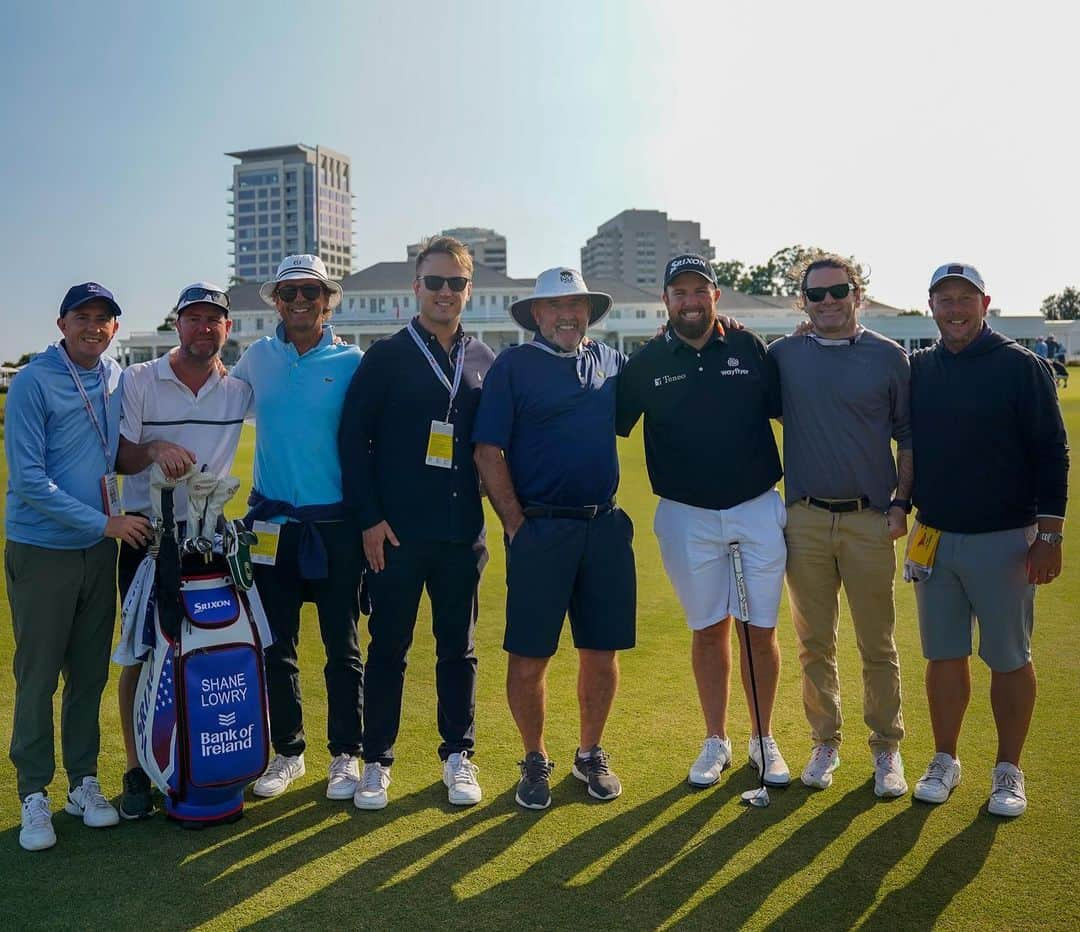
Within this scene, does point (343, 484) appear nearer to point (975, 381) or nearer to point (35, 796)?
point (35, 796)

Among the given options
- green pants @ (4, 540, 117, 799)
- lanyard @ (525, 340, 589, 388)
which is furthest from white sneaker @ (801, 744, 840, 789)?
green pants @ (4, 540, 117, 799)

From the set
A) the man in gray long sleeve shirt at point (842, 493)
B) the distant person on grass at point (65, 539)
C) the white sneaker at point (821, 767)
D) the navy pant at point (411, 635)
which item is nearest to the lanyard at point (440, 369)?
the navy pant at point (411, 635)

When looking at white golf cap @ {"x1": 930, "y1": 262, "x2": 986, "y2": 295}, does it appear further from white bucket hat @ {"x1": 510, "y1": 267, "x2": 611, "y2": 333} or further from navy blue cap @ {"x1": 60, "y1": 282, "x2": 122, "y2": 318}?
navy blue cap @ {"x1": 60, "y1": 282, "x2": 122, "y2": 318}

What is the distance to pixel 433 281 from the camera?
4.42 meters

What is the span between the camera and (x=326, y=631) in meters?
4.47

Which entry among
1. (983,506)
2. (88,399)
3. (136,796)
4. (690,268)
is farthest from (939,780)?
(88,399)

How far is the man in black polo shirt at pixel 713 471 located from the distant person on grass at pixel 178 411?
1.81m

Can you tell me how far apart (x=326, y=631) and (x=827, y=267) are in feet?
9.18

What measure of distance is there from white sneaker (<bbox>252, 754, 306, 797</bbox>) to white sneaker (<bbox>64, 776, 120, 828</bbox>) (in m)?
0.57

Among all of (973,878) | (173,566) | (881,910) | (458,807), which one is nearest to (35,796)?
(173,566)

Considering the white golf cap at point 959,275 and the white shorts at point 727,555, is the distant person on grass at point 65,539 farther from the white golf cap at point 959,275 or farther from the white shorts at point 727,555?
the white golf cap at point 959,275

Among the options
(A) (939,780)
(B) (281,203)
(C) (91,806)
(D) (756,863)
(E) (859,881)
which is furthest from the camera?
(B) (281,203)

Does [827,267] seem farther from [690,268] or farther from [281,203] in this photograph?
[281,203]

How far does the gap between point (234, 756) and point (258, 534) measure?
36.8 inches
